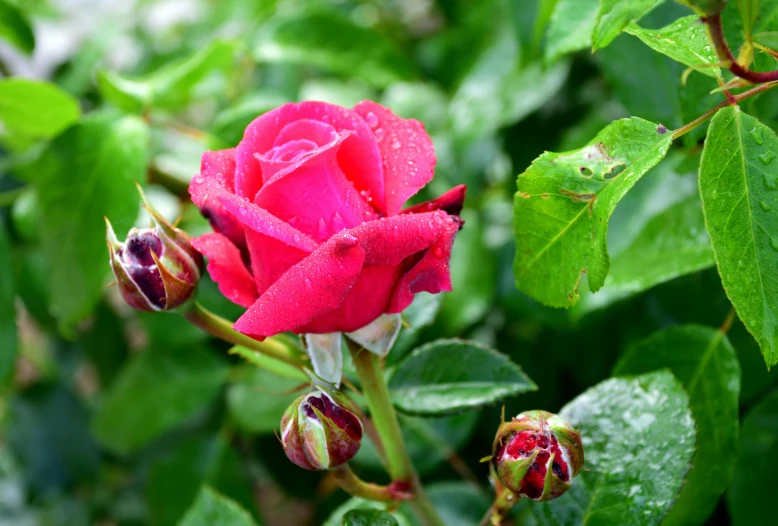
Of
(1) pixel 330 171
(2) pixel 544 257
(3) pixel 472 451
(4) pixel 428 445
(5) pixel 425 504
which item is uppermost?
(1) pixel 330 171

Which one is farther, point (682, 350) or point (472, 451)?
point (472, 451)

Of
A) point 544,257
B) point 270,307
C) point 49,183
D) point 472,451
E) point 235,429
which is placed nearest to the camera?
point 270,307

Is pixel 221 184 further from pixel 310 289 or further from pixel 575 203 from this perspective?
pixel 575 203

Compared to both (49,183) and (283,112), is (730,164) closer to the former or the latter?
(283,112)

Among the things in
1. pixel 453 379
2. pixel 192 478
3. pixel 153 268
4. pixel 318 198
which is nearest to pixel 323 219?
pixel 318 198

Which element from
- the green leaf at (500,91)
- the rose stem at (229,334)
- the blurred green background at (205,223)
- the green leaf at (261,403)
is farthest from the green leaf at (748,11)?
the green leaf at (261,403)

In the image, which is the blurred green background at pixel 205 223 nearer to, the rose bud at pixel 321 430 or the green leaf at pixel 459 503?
the green leaf at pixel 459 503

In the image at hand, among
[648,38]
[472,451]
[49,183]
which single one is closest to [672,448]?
[648,38]

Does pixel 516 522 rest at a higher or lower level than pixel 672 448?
lower

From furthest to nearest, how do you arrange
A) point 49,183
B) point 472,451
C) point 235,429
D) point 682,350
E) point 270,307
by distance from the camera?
point 235,429 → point 472,451 → point 49,183 → point 682,350 → point 270,307
